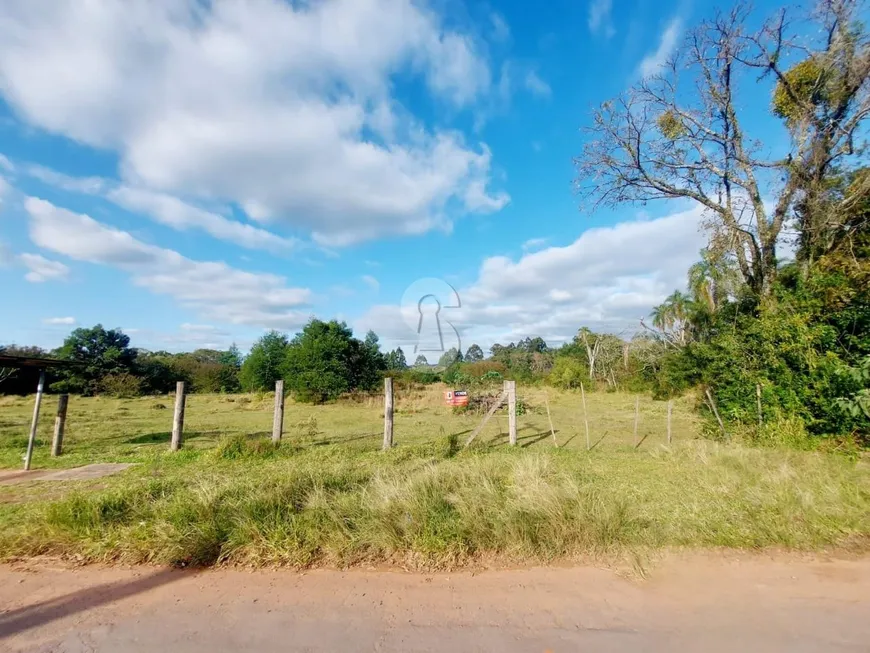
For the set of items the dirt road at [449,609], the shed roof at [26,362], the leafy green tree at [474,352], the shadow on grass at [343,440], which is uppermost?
the leafy green tree at [474,352]

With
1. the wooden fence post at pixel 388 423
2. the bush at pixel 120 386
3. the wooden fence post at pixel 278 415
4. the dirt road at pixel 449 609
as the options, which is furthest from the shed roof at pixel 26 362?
the bush at pixel 120 386

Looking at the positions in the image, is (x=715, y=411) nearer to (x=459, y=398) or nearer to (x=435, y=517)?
(x=435, y=517)

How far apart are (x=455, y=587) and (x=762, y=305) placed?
359 inches

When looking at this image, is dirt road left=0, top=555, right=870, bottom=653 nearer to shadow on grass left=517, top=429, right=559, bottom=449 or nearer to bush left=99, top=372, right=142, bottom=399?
shadow on grass left=517, top=429, right=559, bottom=449

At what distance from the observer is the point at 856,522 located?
3.98m

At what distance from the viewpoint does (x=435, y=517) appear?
13.2 feet

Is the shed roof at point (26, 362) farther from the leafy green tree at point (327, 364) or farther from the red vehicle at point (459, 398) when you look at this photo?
the leafy green tree at point (327, 364)

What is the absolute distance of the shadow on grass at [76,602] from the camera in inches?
105

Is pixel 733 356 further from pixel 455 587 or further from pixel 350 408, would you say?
pixel 350 408

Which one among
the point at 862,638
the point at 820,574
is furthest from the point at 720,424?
the point at 862,638

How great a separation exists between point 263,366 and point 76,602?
32.8 metres

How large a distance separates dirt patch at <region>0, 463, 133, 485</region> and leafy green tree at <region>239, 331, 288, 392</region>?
26.1 m

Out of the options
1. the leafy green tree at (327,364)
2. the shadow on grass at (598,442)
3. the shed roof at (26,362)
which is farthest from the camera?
the leafy green tree at (327,364)

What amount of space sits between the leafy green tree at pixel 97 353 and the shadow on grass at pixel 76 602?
3418cm
